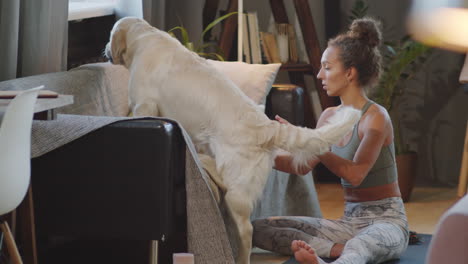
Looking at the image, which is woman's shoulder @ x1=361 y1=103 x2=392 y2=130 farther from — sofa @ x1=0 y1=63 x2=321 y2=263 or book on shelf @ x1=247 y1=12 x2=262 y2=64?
book on shelf @ x1=247 y1=12 x2=262 y2=64

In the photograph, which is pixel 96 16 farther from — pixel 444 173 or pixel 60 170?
pixel 444 173

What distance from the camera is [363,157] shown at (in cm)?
267

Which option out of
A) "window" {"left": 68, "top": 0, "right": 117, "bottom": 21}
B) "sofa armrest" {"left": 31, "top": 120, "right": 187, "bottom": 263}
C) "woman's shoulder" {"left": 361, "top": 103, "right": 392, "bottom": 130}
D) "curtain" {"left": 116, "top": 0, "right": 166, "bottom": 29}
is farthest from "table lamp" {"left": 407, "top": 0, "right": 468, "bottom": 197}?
"sofa armrest" {"left": 31, "top": 120, "right": 187, "bottom": 263}

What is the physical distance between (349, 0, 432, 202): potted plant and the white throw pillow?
3.32ft

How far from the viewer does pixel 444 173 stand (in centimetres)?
477

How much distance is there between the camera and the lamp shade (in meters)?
4.57

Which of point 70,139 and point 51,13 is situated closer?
point 70,139

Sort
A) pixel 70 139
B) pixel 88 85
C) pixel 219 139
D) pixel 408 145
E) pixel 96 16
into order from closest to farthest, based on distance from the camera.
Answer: pixel 70 139 → pixel 219 139 → pixel 88 85 → pixel 96 16 → pixel 408 145

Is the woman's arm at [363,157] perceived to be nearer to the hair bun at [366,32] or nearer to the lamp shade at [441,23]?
the hair bun at [366,32]

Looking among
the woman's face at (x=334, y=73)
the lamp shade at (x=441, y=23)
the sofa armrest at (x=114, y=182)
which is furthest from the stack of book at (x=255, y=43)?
the sofa armrest at (x=114, y=182)

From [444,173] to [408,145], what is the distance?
1.37 feet

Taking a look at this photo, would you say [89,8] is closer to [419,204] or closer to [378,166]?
[378,166]

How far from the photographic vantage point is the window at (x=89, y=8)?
12.0ft

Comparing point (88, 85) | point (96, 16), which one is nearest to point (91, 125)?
point (88, 85)
